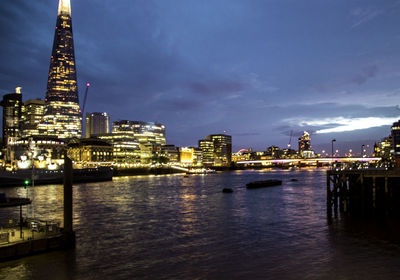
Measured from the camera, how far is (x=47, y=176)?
13575 cm

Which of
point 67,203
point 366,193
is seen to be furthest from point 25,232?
point 366,193

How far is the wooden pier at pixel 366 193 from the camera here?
3916 centimetres

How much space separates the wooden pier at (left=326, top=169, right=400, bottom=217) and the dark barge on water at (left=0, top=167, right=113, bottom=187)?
323 ft

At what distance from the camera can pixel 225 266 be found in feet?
78.5

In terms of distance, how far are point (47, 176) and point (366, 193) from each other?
4894 inches

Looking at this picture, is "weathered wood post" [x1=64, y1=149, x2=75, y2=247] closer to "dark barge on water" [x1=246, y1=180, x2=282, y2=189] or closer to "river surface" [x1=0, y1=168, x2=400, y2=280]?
"river surface" [x1=0, y1=168, x2=400, y2=280]

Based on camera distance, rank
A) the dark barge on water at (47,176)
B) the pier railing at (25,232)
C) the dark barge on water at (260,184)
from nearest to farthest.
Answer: the pier railing at (25,232) < the dark barge on water at (260,184) < the dark barge on water at (47,176)

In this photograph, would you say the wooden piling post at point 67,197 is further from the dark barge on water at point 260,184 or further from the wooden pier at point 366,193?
the dark barge on water at point 260,184

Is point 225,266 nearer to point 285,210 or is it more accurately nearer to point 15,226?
point 15,226

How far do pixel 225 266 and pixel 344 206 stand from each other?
951 inches

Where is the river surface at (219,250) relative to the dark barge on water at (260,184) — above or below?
→ above

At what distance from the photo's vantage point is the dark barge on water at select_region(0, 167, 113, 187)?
123250 mm

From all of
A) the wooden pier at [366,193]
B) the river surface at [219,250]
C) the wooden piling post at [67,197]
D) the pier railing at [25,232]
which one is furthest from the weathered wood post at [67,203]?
the wooden pier at [366,193]

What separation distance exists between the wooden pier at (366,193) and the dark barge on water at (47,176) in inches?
3872
